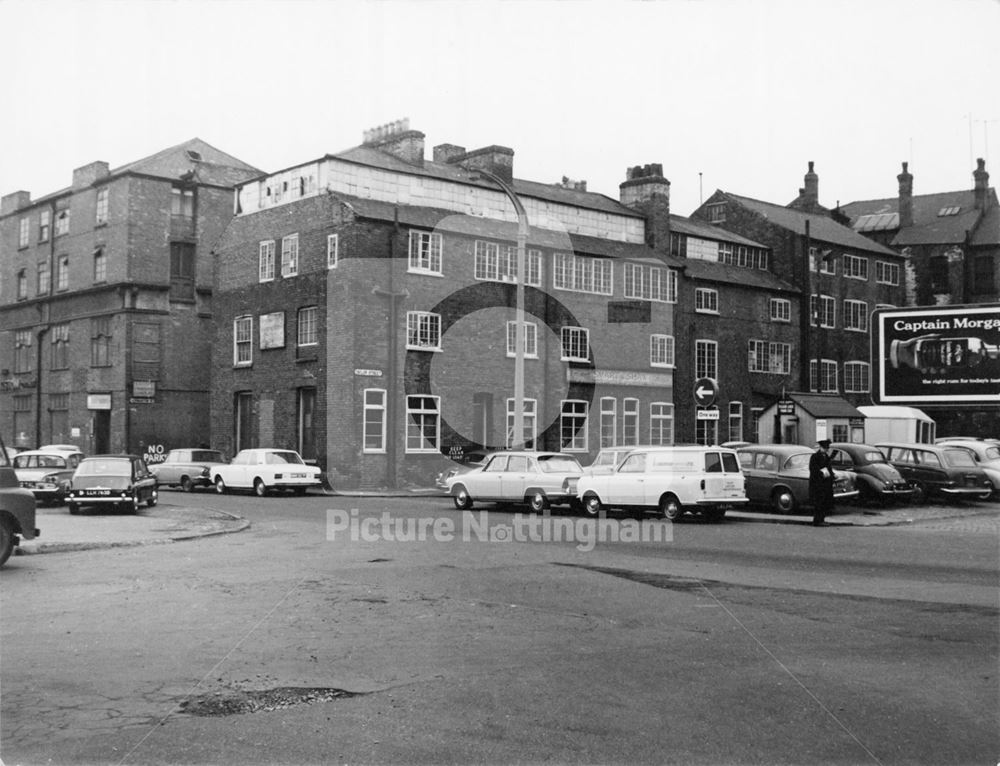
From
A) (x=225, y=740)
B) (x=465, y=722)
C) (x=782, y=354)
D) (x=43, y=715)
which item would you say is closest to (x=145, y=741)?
(x=225, y=740)

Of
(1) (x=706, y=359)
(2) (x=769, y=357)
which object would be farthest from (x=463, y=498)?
(2) (x=769, y=357)

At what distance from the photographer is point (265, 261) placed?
3850cm

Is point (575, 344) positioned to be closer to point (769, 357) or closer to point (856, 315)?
point (769, 357)

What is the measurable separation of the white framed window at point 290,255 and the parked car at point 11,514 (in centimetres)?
2353

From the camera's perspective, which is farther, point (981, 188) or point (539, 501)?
point (981, 188)

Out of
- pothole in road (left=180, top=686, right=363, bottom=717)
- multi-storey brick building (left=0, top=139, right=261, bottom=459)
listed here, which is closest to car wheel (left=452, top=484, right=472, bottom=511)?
pothole in road (left=180, top=686, right=363, bottom=717)

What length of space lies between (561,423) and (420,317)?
7.99 m

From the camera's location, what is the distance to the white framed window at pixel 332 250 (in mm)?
34781

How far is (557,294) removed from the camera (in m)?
40.0

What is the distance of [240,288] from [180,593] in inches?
1166

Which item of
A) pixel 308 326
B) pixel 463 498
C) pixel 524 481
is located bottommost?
pixel 463 498

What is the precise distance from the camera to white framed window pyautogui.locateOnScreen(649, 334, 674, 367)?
4316cm

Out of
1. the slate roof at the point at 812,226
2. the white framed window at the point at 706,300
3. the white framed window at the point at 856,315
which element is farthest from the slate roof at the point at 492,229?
the white framed window at the point at 856,315

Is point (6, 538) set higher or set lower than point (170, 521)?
higher
